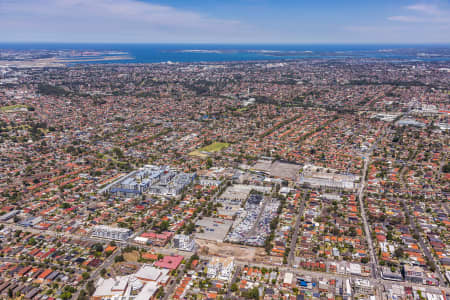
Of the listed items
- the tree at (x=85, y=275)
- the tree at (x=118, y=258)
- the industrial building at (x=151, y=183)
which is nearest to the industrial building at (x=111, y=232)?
the tree at (x=118, y=258)

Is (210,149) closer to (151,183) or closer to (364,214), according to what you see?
(151,183)

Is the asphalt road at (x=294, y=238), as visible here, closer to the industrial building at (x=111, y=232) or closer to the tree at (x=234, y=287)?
the tree at (x=234, y=287)

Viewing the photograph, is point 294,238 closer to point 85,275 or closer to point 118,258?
point 118,258

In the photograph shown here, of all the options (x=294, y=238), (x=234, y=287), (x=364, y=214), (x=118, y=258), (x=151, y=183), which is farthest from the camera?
(x=151, y=183)

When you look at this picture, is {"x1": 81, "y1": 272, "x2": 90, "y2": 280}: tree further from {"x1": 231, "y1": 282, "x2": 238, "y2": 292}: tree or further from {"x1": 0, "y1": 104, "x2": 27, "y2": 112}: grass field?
{"x1": 0, "y1": 104, "x2": 27, "y2": 112}: grass field

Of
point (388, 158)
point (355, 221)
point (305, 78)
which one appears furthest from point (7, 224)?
point (305, 78)

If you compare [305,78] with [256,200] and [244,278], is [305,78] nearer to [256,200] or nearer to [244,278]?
[256,200]

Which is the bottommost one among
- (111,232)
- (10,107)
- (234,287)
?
(234,287)

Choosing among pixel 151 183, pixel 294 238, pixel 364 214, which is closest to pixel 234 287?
pixel 294 238

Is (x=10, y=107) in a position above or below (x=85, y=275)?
above

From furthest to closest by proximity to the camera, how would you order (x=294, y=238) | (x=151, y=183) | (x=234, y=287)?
(x=151, y=183)
(x=294, y=238)
(x=234, y=287)

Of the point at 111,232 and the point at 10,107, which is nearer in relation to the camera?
the point at 111,232
